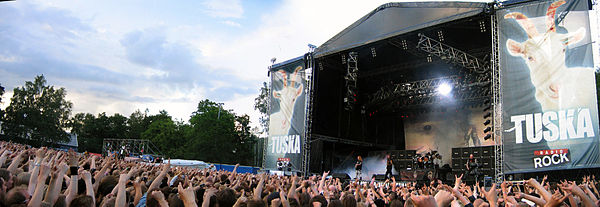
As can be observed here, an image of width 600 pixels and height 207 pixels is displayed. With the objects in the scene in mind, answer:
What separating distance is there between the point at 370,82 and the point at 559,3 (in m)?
8.45

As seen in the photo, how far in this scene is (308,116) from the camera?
15422 mm

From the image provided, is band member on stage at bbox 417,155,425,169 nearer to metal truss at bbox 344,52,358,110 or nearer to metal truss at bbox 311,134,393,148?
metal truss at bbox 311,134,393,148

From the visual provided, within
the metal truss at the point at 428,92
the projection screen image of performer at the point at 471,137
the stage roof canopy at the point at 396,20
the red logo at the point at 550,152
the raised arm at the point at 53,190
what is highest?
the stage roof canopy at the point at 396,20

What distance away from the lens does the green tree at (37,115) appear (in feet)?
131

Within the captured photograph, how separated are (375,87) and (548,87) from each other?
8.21m

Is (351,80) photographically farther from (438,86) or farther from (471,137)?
(471,137)

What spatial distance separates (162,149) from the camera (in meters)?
46.2

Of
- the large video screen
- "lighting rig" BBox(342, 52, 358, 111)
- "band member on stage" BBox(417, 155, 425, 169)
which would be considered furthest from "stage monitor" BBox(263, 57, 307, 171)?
the large video screen

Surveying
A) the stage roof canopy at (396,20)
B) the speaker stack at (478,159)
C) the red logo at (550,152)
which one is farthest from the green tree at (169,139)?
the red logo at (550,152)

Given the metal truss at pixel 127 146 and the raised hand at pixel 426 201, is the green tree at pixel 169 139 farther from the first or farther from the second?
the raised hand at pixel 426 201

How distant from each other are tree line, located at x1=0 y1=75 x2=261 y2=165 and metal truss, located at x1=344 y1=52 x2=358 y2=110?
22.1 meters

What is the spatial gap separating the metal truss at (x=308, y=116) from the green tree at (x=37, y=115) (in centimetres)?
3605

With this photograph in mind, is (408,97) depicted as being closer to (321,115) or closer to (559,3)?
(321,115)

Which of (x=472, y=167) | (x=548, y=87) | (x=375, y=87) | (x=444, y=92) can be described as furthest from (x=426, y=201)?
(x=375, y=87)
